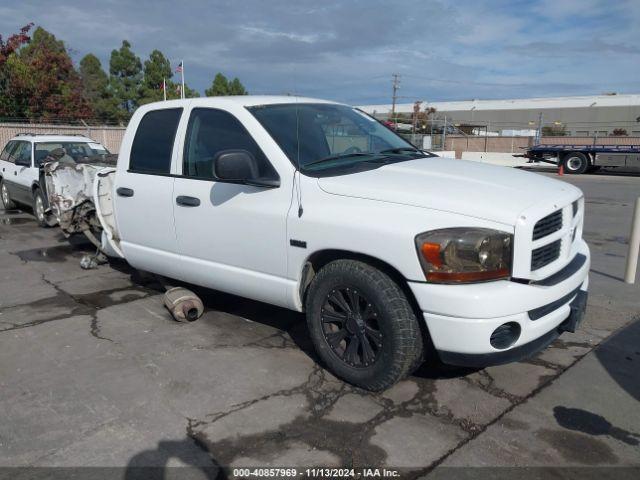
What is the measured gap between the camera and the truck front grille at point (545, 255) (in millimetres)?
3176

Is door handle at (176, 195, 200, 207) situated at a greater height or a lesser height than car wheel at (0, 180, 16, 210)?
greater

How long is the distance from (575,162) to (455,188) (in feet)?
78.9

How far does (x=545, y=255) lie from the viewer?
3.30m

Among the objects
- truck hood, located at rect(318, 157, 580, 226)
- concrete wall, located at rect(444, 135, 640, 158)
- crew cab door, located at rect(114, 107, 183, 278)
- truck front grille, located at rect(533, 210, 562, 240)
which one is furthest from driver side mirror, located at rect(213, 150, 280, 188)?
concrete wall, located at rect(444, 135, 640, 158)

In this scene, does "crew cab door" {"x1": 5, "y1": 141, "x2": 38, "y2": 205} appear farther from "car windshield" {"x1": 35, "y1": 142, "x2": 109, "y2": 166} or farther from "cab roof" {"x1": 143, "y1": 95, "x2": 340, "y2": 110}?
"cab roof" {"x1": 143, "y1": 95, "x2": 340, "y2": 110}

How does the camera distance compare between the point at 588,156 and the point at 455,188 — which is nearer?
the point at 455,188

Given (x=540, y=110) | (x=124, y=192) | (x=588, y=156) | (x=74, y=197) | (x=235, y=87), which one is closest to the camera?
(x=124, y=192)

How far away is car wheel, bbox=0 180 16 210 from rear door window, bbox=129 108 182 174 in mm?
7981

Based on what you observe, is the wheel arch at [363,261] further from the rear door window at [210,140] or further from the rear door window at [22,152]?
the rear door window at [22,152]

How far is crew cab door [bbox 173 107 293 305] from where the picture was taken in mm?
3873

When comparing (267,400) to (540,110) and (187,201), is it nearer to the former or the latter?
(187,201)

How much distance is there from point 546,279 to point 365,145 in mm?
1824

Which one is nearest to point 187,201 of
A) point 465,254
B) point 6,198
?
point 465,254

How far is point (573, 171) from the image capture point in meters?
24.8
